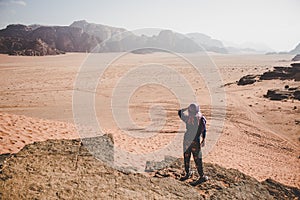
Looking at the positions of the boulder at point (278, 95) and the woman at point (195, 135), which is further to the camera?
the boulder at point (278, 95)

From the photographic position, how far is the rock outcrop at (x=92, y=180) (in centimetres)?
325

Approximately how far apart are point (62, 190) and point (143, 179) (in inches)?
53.2

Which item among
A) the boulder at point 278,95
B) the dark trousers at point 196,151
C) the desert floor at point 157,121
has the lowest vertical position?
the desert floor at point 157,121

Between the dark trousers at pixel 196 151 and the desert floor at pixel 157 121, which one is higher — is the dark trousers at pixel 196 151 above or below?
above

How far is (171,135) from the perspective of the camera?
9125mm

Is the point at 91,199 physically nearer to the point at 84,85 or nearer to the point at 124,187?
the point at 124,187

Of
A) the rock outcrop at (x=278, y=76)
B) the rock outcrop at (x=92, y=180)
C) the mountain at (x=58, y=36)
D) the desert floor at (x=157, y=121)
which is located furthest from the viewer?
the mountain at (x=58, y=36)

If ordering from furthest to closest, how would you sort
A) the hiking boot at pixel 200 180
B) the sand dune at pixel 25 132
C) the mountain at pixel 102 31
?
the mountain at pixel 102 31 → the sand dune at pixel 25 132 → the hiking boot at pixel 200 180

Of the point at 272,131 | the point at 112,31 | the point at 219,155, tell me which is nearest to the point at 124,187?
the point at 219,155

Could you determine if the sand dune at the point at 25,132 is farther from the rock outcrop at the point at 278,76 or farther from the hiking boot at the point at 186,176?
the rock outcrop at the point at 278,76

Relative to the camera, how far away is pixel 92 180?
11.9 feet

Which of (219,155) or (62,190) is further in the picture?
(219,155)

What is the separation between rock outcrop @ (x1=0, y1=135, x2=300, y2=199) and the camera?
128 inches

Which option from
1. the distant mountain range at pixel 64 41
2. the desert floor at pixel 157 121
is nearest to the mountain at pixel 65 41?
the distant mountain range at pixel 64 41
